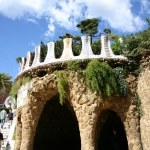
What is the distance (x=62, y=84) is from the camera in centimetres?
1141

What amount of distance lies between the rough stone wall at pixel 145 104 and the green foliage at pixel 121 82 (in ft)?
1.96

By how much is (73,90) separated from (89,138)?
1.99 meters

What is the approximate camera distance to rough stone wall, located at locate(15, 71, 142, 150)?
1089 centimetres

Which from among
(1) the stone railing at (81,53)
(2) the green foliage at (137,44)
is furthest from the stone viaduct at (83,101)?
(2) the green foliage at (137,44)

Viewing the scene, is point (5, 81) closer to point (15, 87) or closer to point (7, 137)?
point (7, 137)

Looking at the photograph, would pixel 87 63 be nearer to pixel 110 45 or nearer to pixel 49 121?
pixel 110 45

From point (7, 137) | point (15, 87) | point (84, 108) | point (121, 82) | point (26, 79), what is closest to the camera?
point (84, 108)

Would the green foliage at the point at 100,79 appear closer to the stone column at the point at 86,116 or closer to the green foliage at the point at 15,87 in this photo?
the stone column at the point at 86,116

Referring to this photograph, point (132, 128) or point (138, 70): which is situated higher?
point (138, 70)

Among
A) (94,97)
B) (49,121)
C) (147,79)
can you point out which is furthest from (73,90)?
(49,121)

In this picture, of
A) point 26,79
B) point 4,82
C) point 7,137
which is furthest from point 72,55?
point 4,82

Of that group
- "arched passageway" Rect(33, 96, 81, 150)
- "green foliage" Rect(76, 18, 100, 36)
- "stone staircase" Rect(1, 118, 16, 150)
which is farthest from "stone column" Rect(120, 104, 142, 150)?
"green foliage" Rect(76, 18, 100, 36)

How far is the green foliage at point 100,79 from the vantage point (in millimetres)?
10891

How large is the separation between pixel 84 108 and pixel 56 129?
533 cm
